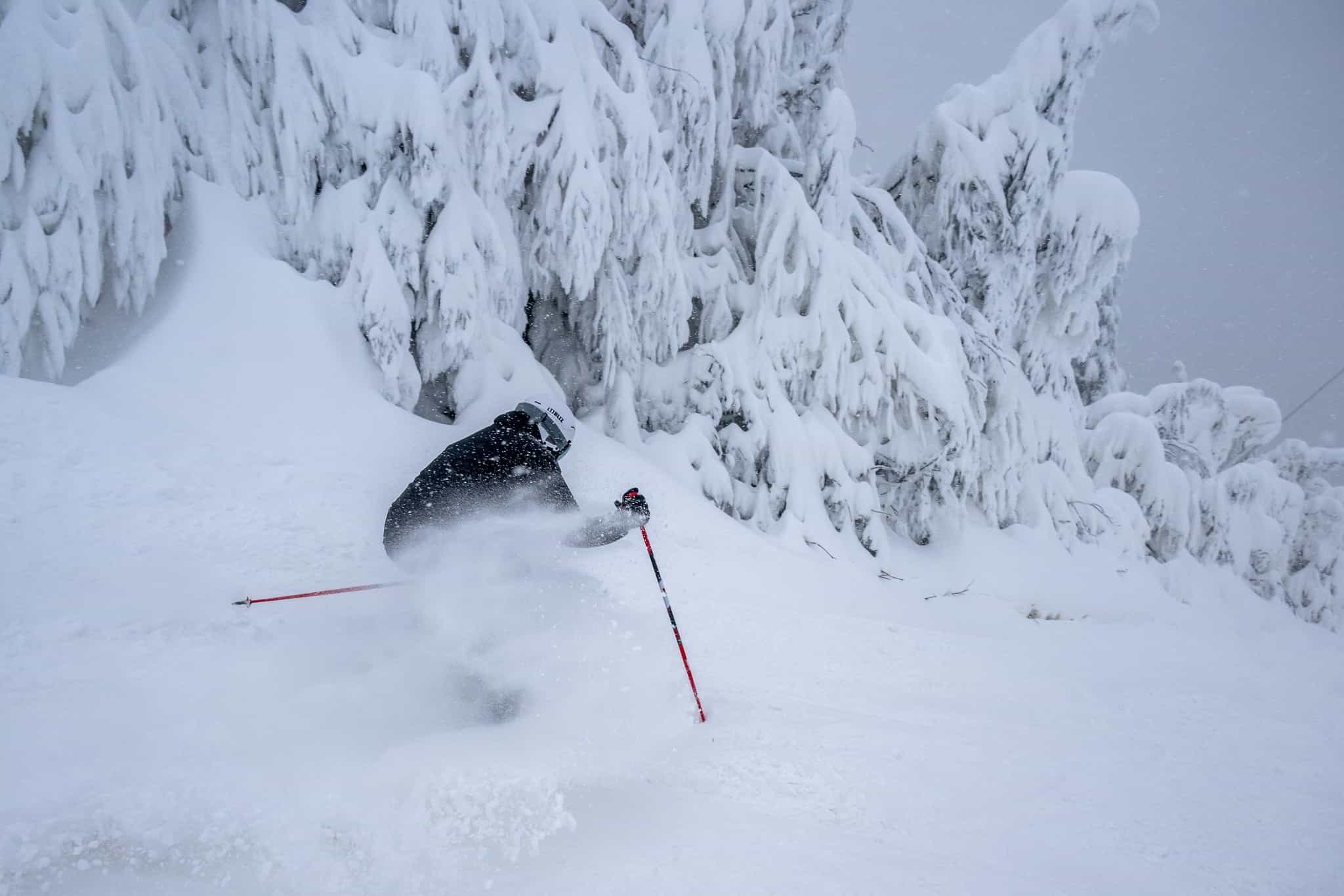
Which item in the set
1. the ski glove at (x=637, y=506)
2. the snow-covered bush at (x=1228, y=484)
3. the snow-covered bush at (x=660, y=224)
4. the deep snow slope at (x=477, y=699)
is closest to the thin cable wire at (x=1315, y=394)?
the snow-covered bush at (x=1228, y=484)

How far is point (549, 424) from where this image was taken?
467 cm

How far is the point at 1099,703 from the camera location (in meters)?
4.66

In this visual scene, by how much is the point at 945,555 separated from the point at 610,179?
6222 mm

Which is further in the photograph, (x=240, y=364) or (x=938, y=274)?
(x=938, y=274)

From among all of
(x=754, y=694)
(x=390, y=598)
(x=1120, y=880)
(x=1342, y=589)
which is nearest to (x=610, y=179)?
(x=390, y=598)

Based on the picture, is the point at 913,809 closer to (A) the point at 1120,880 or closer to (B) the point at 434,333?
(A) the point at 1120,880

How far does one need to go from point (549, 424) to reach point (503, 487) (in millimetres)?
575

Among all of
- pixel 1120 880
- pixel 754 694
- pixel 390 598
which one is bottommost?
pixel 390 598

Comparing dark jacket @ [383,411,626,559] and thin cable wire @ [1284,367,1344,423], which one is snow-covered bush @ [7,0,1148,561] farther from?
thin cable wire @ [1284,367,1344,423]

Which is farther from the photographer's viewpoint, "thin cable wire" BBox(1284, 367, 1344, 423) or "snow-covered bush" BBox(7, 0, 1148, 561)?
Result: "thin cable wire" BBox(1284, 367, 1344, 423)

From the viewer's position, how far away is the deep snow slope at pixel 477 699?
252 centimetres

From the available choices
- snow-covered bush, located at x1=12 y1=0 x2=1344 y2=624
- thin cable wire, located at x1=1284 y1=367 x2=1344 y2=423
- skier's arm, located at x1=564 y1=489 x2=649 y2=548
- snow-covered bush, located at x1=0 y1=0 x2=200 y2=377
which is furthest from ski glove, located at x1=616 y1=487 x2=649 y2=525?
thin cable wire, located at x1=1284 y1=367 x2=1344 y2=423

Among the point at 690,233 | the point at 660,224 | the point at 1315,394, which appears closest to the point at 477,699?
the point at 660,224

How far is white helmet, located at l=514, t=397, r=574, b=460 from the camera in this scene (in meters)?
4.62
